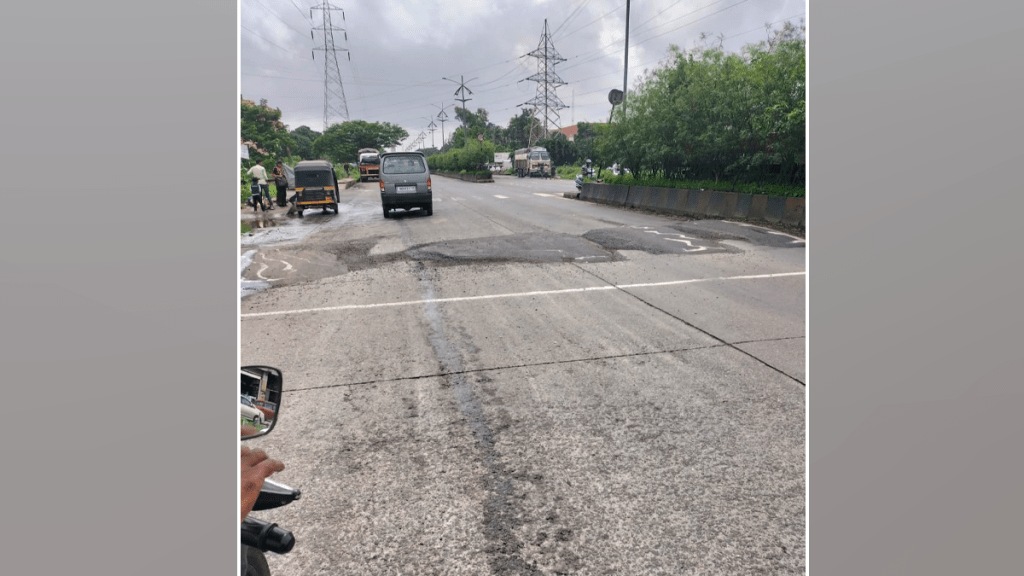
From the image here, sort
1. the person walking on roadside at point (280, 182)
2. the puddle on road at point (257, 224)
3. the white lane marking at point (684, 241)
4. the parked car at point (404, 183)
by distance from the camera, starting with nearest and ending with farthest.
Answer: the white lane marking at point (684, 241) → the puddle on road at point (257, 224) → the parked car at point (404, 183) → the person walking on roadside at point (280, 182)

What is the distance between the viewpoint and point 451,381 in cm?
431

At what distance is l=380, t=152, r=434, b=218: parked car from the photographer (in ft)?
54.9

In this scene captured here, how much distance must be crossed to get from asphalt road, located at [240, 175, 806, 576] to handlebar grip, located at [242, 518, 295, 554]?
58cm

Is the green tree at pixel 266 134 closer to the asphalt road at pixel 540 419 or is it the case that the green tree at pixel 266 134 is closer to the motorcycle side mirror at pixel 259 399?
the asphalt road at pixel 540 419

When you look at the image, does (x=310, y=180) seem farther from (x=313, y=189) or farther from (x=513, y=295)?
(x=513, y=295)

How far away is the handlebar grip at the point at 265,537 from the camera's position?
5.76 ft

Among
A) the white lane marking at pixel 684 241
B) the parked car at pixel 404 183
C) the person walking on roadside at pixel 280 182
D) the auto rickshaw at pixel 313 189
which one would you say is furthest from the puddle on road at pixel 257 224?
the white lane marking at pixel 684 241

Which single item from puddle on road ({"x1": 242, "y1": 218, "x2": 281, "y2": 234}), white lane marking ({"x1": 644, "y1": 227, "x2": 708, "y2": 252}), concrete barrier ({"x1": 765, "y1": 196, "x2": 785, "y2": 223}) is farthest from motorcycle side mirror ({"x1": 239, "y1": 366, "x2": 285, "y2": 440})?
puddle on road ({"x1": 242, "y1": 218, "x2": 281, "y2": 234})

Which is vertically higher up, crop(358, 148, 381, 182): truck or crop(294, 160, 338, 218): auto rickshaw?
crop(358, 148, 381, 182): truck

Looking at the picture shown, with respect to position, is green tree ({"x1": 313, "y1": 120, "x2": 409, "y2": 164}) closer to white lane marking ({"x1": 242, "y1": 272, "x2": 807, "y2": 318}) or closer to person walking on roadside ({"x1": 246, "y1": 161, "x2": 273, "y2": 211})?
person walking on roadside ({"x1": 246, "y1": 161, "x2": 273, "y2": 211})

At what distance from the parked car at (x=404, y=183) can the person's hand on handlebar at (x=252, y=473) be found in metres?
15.4

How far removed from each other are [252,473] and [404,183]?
15.7 m

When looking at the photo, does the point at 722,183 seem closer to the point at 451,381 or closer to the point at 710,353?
the point at 710,353
